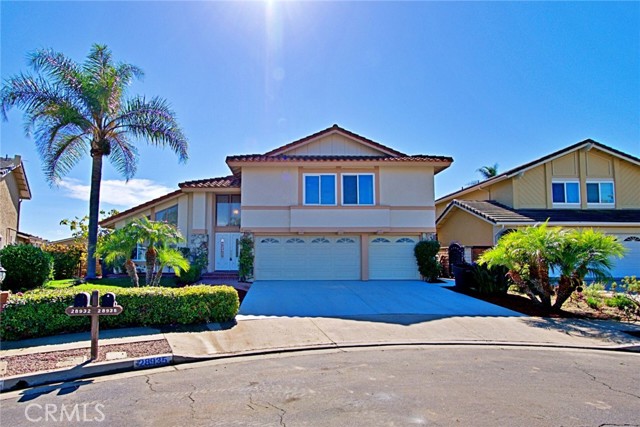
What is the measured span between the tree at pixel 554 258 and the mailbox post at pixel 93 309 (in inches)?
410

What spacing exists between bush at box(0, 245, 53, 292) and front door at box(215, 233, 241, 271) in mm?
7654

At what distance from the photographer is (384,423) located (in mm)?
4223

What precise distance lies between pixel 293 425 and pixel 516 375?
378cm

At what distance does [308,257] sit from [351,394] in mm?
12469

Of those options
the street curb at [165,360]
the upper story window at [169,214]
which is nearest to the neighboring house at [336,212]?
the upper story window at [169,214]

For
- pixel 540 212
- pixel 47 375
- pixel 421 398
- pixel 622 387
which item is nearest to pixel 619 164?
pixel 540 212

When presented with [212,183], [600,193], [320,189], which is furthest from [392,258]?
[600,193]

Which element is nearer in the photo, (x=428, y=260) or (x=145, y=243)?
(x=145, y=243)

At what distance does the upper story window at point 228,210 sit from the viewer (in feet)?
65.0

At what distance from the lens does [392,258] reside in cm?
1777

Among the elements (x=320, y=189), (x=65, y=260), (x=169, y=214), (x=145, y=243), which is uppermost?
(x=320, y=189)

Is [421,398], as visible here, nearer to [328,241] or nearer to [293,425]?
[293,425]

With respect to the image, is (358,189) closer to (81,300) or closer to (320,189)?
(320,189)

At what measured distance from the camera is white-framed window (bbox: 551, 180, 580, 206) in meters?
21.7
